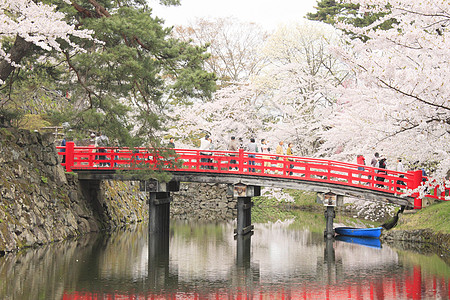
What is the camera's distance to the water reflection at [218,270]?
40.7ft

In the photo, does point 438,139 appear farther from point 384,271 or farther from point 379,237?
point 379,237

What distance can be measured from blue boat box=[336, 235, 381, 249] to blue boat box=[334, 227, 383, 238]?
5.3 inches

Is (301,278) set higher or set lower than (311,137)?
lower

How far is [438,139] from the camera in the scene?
16.4 meters

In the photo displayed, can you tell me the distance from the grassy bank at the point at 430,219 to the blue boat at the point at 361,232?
1004 millimetres

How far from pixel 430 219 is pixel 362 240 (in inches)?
128

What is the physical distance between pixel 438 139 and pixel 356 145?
8726 millimetres

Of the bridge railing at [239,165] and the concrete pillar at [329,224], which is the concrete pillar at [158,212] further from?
the concrete pillar at [329,224]

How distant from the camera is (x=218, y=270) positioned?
15367mm

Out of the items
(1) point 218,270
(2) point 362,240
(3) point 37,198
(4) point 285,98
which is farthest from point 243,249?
(4) point 285,98

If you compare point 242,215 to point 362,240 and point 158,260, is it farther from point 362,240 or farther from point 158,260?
point 158,260

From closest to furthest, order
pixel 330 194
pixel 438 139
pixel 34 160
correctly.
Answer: pixel 438 139 < pixel 34 160 < pixel 330 194

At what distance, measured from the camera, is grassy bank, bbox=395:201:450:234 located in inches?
755

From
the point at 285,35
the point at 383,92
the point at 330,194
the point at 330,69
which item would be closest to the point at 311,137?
the point at 330,69
